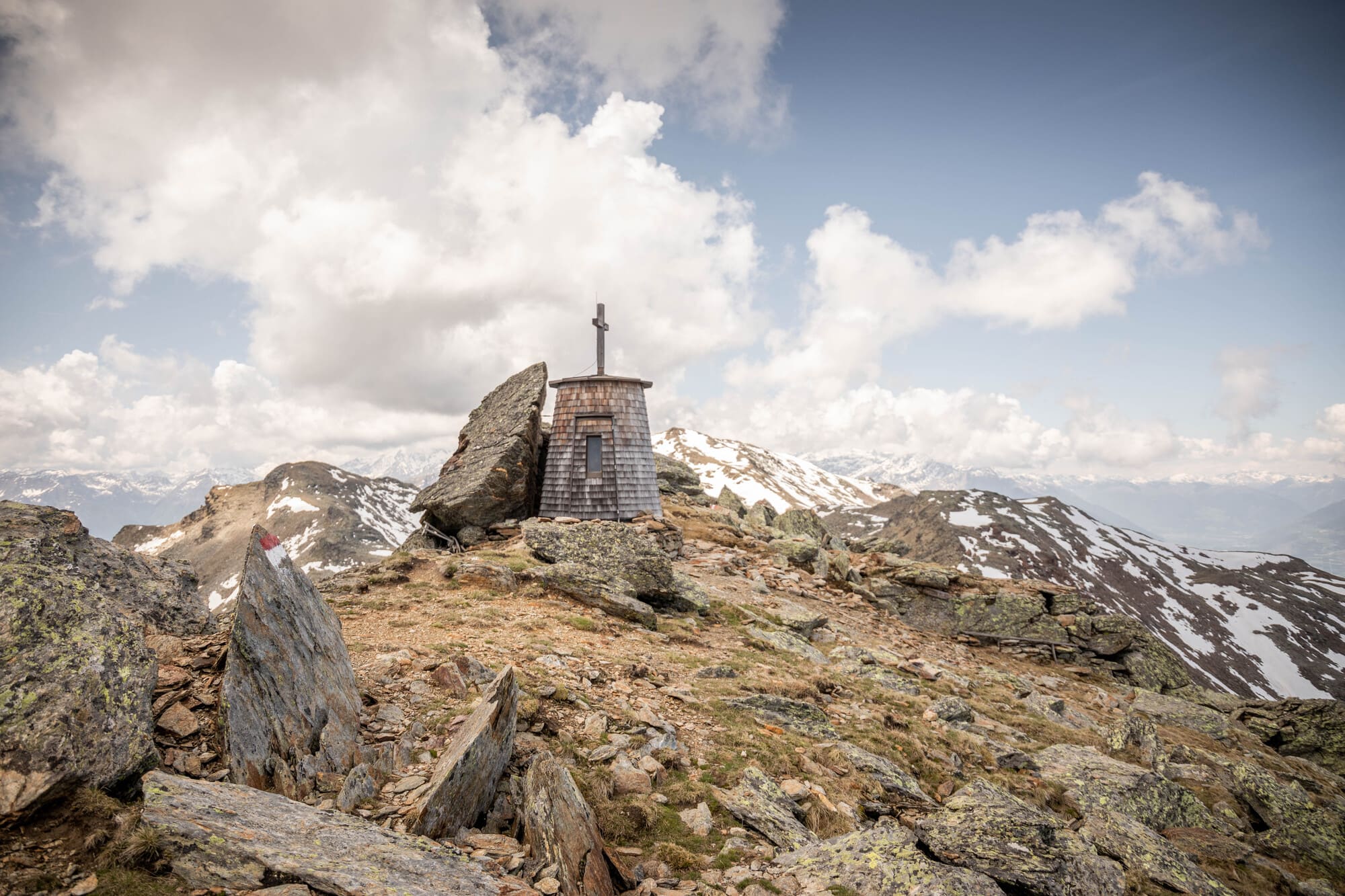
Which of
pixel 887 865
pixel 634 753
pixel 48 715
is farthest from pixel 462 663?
pixel 887 865

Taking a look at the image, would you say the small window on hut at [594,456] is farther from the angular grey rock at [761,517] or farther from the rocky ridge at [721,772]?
the angular grey rock at [761,517]

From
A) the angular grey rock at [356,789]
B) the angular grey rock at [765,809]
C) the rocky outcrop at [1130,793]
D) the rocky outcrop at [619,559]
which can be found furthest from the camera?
the rocky outcrop at [619,559]

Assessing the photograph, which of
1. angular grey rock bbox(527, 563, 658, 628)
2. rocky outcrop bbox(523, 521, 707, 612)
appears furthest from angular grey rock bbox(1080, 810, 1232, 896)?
rocky outcrop bbox(523, 521, 707, 612)

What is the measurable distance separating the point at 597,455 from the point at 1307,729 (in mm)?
29843

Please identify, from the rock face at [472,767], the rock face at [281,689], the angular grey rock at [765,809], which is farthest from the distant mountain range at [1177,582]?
the rock face at [281,689]

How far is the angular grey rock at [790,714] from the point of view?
11.4 metres

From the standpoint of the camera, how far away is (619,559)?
1895 centimetres

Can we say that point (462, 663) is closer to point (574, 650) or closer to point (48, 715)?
point (574, 650)

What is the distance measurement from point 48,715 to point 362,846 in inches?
102

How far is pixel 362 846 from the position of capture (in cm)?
486

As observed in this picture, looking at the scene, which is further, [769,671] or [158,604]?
[769,671]

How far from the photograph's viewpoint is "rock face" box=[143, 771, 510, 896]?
4.00 meters

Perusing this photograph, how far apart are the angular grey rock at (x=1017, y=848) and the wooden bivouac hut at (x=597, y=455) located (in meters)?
20.8

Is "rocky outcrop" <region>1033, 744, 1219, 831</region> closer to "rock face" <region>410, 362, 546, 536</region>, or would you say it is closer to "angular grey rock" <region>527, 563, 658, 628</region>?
"angular grey rock" <region>527, 563, 658, 628</region>
